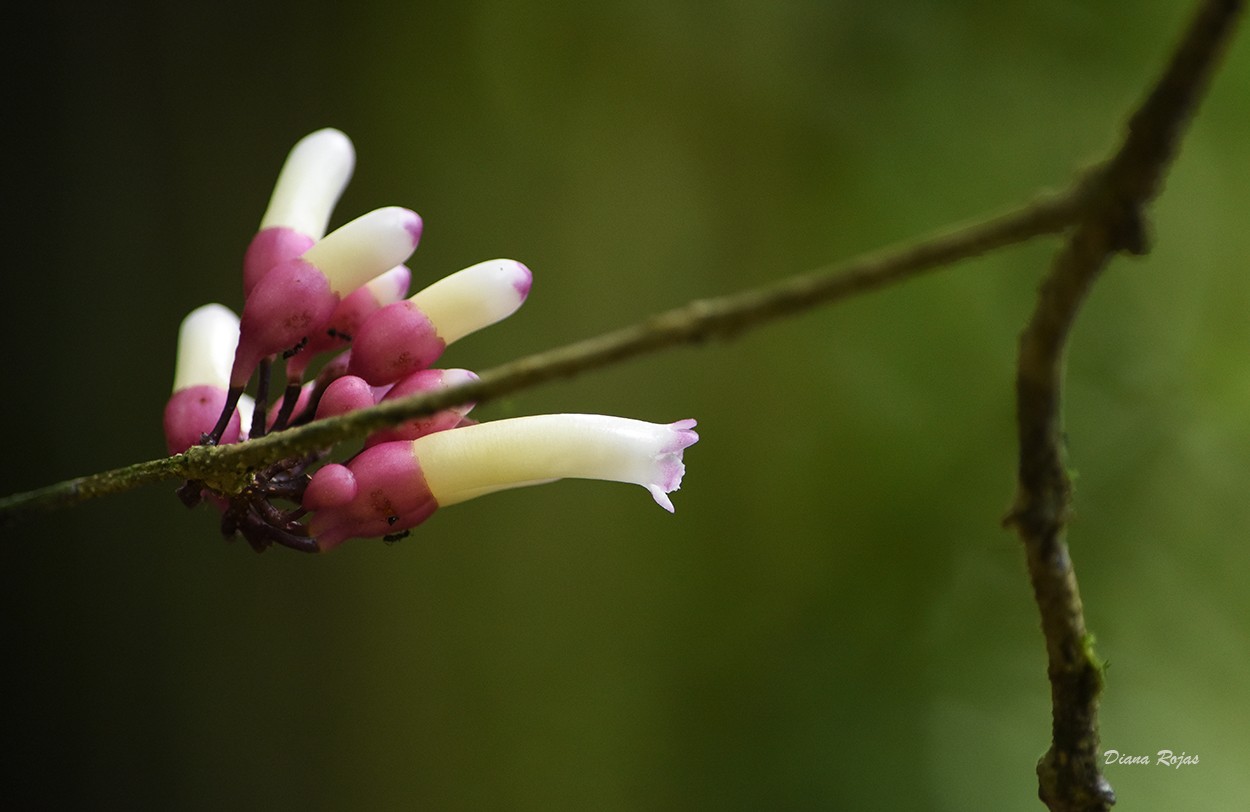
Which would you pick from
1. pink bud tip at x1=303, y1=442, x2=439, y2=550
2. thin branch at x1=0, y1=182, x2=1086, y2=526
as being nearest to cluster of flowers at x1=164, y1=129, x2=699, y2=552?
pink bud tip at x1=303, y1=442, x2=439, y2=550

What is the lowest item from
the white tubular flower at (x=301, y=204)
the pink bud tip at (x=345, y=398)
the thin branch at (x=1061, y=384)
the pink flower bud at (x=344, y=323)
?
the thin branch at (x=1061, y=384)

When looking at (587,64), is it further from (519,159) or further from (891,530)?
(891,530)

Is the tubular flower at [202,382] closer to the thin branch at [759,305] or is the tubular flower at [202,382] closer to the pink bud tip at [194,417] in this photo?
the pink bud tip at [194,417]

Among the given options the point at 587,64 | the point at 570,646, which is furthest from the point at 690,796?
the point at 587,64

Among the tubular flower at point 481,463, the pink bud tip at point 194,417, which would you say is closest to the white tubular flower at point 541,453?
the tubular flower at point 481,463

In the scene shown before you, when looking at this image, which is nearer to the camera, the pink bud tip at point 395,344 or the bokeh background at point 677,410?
the pink bud tip at point 395,344

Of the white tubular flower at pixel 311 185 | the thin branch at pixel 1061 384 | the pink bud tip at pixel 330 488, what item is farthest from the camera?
the white tubular flower at pixel 311 185
